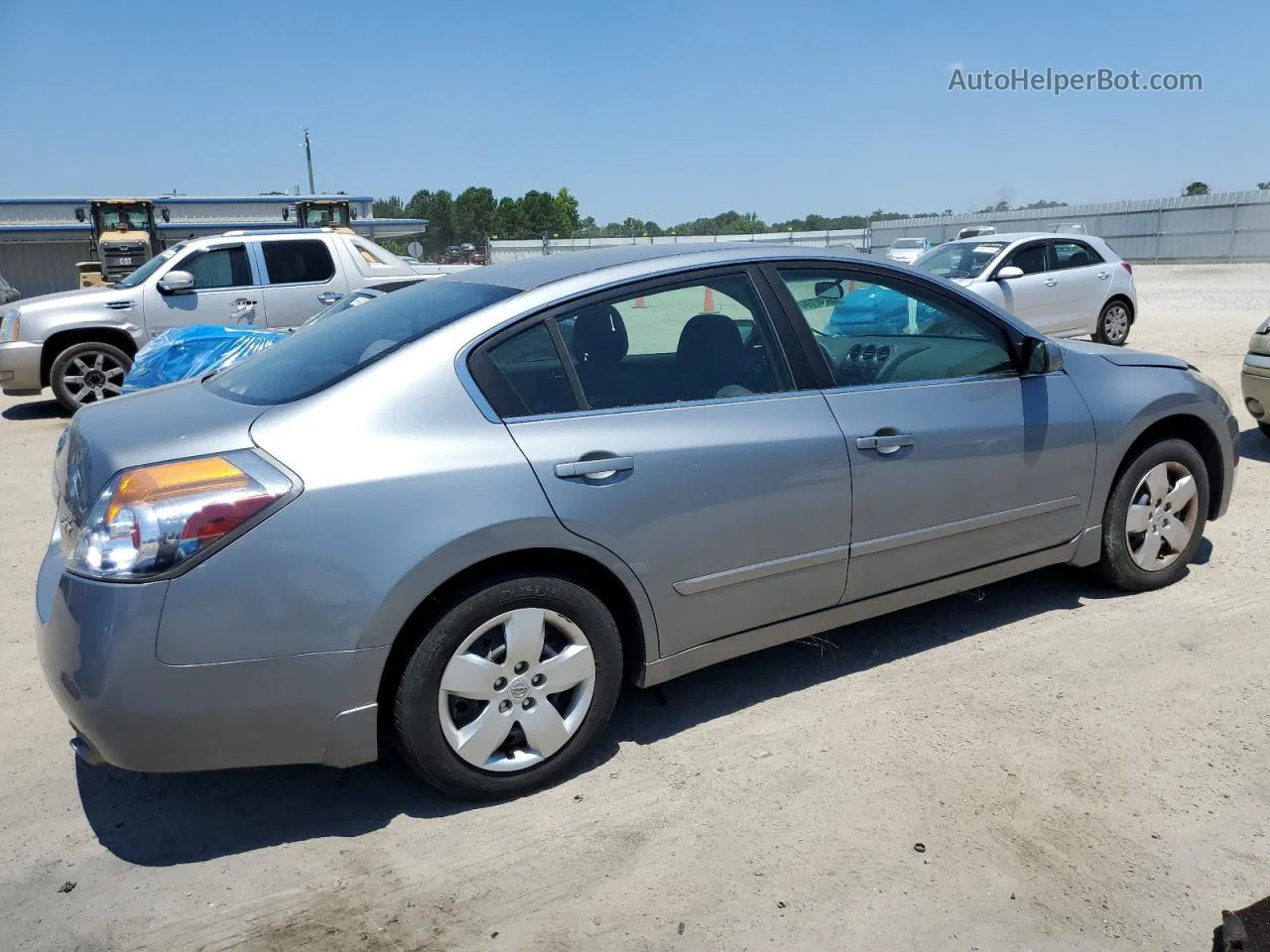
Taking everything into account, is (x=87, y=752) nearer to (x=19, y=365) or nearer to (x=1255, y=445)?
(x=1255, y=445)

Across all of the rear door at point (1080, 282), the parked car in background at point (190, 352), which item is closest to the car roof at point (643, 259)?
the parked car in background at point (190, 352)

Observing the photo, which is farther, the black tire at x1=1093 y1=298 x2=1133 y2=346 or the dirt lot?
the black tire at x1=1093 y1=298 x2=1133 y2=346

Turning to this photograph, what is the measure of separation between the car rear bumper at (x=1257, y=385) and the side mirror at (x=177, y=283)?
932 cm

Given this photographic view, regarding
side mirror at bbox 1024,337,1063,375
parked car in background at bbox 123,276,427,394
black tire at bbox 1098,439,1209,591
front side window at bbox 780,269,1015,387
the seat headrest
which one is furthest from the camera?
parked car in background at bbox 123,276,427,394

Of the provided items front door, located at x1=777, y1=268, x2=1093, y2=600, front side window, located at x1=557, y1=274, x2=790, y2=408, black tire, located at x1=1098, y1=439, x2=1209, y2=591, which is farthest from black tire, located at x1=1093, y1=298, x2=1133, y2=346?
front side window, located at x1=557, y1=274, x2=790, y2=408

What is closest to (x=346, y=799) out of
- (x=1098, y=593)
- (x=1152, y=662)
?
(x=1152, y=662)

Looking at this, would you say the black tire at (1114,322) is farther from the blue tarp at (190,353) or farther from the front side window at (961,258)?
the blue tarp at (190,353)

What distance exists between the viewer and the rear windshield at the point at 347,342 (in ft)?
10.1

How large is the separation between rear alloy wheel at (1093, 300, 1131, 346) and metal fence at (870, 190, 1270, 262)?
81.8ft

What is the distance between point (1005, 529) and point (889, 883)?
1.75 meters

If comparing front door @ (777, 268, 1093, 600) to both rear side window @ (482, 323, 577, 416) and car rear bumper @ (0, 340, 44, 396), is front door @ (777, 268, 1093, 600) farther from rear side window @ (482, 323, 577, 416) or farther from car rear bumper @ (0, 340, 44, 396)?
car rear bumper @ (0, 340, 44, 396)

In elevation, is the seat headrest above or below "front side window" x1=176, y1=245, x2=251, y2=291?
below

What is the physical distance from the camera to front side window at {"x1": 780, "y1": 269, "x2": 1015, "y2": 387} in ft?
12.3

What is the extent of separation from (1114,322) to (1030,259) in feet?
6.07
